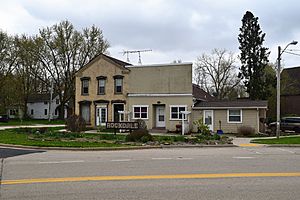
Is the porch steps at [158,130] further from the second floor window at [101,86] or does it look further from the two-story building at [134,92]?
the second floor window at [101,86]

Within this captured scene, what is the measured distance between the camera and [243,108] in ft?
100

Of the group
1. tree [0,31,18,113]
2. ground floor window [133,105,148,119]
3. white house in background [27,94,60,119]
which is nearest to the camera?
ground floor window [133,105,148,119]

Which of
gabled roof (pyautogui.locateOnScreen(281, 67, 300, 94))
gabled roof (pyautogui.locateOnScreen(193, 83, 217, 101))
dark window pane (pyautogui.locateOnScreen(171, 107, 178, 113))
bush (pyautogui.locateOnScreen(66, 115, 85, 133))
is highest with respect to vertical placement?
gabled roof (pyautogui.locateOnScreen(281, 67, 300, 94))

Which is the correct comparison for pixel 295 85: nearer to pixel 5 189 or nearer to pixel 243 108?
pixel 243 108

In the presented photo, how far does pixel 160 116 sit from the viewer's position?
3431 centimetres

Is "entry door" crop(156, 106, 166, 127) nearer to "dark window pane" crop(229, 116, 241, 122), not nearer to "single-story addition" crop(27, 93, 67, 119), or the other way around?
"dark window pane" crop(229, 116, 241, 122)

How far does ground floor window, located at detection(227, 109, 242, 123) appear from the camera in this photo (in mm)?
30984

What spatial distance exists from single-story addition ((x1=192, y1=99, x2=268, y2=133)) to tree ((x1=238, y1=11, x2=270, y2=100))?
13.5m

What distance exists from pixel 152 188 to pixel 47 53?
1941 inches

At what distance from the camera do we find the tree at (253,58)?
45.2 meters

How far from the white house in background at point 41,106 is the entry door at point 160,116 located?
45.5 m

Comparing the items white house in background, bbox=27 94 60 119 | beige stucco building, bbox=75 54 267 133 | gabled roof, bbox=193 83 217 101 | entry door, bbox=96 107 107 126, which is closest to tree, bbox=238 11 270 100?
gabled roof, bbox=193 83 217 101

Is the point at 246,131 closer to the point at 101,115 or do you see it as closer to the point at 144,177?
the point at 101,115

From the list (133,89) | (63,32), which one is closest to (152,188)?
(133,89)
